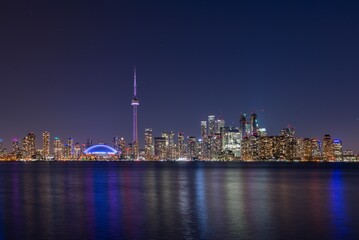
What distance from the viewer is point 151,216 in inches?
1738

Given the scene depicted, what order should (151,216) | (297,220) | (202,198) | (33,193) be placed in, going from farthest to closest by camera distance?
1. (33,193)
2. (202,198)
3. (151,216)
4. (297,220)

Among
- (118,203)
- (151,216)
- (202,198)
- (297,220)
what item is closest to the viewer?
(297,220)

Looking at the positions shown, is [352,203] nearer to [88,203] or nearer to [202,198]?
[202,198]

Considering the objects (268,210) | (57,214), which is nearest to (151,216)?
(57,214)

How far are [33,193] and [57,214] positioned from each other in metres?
24.6

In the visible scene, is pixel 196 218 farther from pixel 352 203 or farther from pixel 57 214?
pixel 352 203

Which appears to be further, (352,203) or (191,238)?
(352,203)

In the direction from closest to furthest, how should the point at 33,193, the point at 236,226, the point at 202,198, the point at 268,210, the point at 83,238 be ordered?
the point at 83,238
the point at 236,226
the point at 268,210
the point at 202,198
the point at 33,193

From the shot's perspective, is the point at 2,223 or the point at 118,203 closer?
the point at 2,223

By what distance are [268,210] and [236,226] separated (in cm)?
1085

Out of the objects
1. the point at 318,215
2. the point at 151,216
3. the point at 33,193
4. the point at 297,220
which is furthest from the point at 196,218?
the point at 33,193

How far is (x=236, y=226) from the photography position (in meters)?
38.5

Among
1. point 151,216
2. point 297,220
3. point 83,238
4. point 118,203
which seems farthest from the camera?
point 118,203

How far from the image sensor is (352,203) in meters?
56.1
